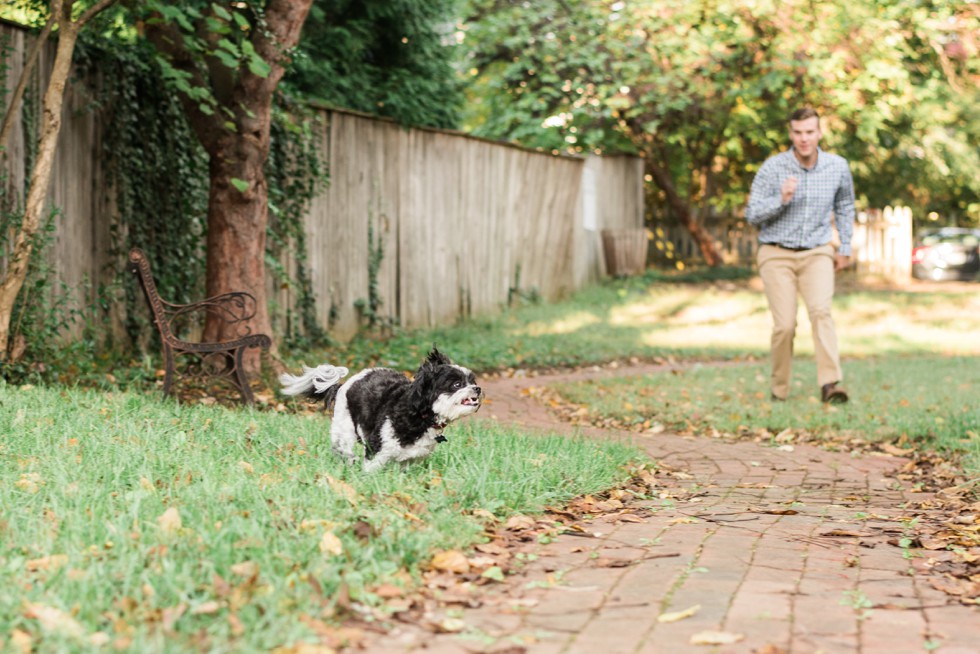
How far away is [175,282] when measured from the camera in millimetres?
9789

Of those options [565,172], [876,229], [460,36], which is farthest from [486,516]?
[876,229]

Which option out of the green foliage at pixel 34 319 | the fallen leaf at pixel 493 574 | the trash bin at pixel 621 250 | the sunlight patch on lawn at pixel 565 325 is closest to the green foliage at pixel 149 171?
the green foliage at pixel 34 319

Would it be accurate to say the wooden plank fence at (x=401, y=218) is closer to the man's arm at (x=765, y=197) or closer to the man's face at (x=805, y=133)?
the man's arm at (x=765, y=197)

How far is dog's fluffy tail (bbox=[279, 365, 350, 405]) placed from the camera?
18.7 feet

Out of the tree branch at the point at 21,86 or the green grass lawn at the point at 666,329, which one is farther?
the green grass lawn at the point at 666,329

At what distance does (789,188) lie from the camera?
8852mm

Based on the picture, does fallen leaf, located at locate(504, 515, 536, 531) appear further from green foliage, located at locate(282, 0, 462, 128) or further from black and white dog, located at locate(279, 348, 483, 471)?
green foliage, located at locate(282, 0, 462, 128)

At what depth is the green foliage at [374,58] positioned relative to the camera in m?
13.9

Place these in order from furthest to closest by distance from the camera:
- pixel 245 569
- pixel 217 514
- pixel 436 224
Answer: pixel 436 224, pixel 217 514, pixel 245 569

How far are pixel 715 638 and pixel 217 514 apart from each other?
6.08 feet

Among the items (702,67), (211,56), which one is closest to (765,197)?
(211,56)

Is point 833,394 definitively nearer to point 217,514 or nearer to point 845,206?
point 845,206

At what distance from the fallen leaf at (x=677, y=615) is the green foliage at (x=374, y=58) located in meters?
10.5

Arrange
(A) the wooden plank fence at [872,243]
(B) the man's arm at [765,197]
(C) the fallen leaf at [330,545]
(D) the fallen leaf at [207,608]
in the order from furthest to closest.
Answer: (A) the wooden plank fence at [872,243], (B) the man's arm at [765,197], (C) the fallen leaf at [330,545], (D) the fallen leaf at [207,608]
